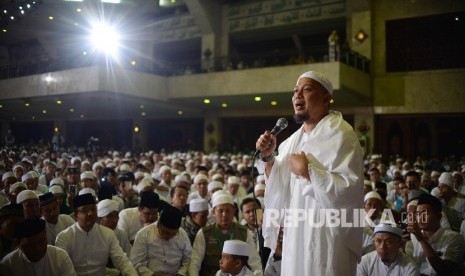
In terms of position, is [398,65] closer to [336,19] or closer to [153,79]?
[336,19]

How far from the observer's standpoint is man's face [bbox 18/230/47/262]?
118 inches

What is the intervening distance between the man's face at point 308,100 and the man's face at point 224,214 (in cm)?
219

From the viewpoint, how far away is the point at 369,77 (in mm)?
15625

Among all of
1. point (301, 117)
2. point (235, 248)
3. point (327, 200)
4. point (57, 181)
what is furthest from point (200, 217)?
point (327, 200)

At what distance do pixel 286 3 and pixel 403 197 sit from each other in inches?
506

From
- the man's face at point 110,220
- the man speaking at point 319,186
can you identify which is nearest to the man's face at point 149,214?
the man's face at point 110,220

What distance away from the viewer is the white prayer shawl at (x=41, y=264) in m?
3.01

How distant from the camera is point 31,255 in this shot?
306 centimetres

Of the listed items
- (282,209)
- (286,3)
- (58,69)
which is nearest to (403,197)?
(282,209)

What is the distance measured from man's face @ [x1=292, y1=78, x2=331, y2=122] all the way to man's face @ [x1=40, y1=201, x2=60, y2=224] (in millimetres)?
3059

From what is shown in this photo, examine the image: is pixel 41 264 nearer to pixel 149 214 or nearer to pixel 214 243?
pixel 149 214

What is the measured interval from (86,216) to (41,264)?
0.74 metres

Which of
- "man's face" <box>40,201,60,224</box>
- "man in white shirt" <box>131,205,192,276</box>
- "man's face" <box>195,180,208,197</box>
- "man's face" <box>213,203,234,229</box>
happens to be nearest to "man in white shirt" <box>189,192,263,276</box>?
"man's face" <box>213,203,234,229</box>

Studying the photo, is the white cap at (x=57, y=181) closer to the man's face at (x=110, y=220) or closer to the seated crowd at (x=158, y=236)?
the seated crowd at (x=158, y=236)
